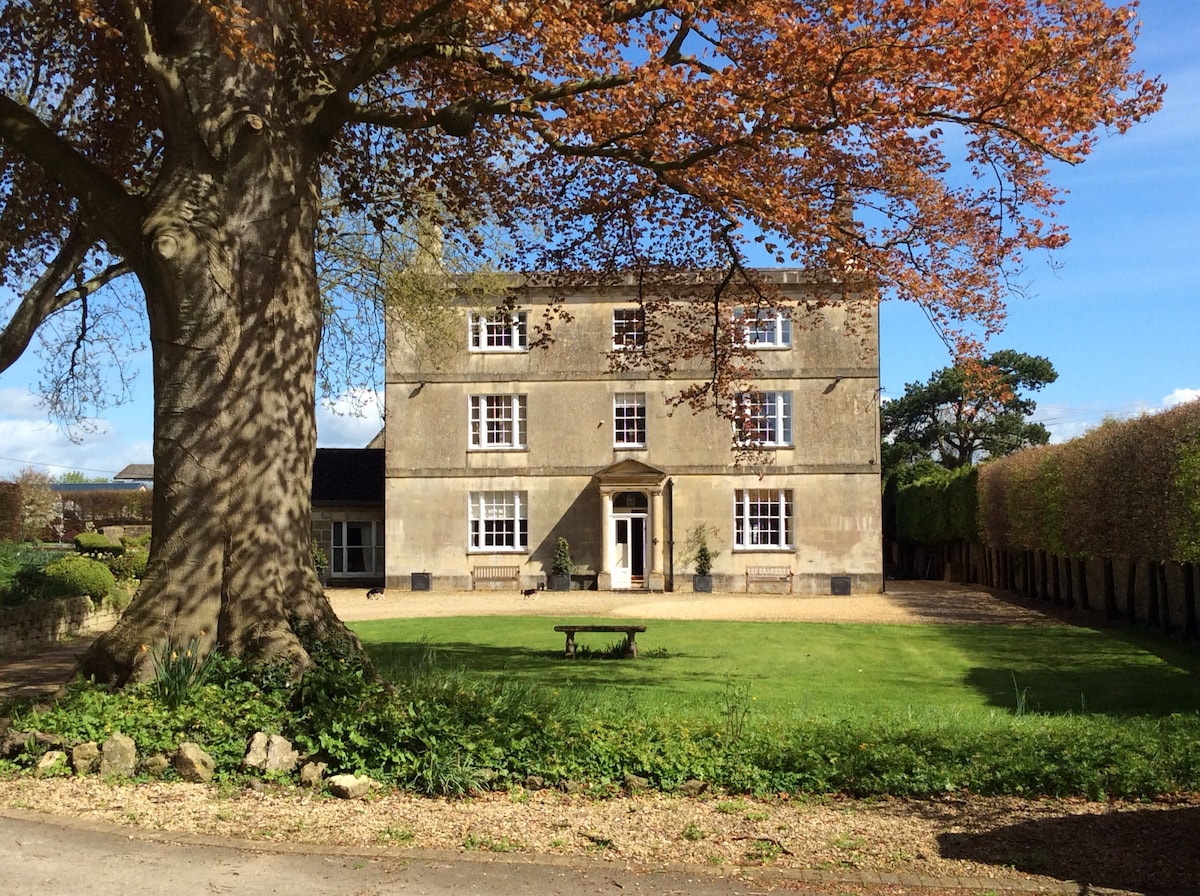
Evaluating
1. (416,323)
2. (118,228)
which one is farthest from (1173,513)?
(118,228)

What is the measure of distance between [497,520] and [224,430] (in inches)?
1023

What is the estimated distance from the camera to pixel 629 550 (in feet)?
114

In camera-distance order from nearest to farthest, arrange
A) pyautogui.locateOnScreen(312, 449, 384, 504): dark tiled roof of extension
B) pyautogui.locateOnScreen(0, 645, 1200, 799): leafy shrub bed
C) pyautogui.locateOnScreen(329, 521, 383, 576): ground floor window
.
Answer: pyautogui.locateOnScreen(0, 645, 1200, 799): leafy shrub bed → pyautogui.locateOnScreen(329, 521, 383, 576): ground floor window → pyautogui.locateOnScreen(312, 449, 384, 504): dark tiled roof of extension

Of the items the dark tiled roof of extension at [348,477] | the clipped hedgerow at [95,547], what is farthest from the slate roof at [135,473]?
the clipped hedgerow at [95,547]

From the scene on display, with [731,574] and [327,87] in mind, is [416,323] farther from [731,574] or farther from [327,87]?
[731,574]

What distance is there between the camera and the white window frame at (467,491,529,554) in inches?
1380

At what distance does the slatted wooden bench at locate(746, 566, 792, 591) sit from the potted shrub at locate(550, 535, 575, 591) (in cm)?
554

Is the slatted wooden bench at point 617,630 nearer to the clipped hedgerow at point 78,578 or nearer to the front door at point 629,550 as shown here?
the clipped hedgerow at point 78,578

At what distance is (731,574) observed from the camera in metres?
34.1

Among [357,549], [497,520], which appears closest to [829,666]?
[497,520]

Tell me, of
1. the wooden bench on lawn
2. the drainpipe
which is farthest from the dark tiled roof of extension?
the wooden bench on lawn

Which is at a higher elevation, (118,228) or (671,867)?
(118,228)

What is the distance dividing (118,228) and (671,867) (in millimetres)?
7336

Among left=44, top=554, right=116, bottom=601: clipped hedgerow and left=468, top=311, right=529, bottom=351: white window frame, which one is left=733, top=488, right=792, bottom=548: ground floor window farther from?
left=44, top=554, right=116, bottom=601: clipped hedgerow
